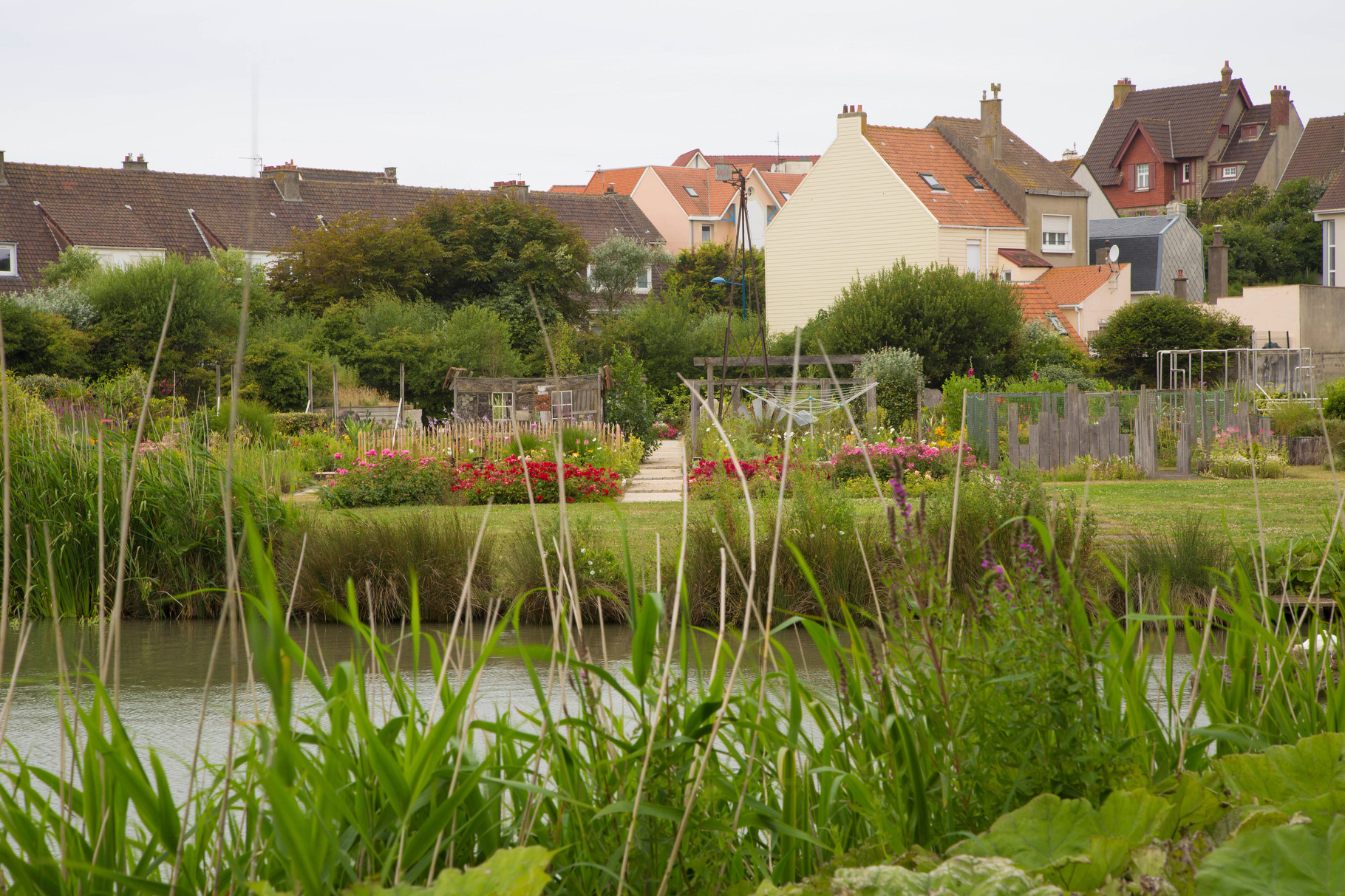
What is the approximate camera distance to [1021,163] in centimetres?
3127

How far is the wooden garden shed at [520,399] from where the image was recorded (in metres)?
18.5

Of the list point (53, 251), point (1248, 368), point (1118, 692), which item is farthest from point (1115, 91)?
point (1118, 692)

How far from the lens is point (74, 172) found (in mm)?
33312

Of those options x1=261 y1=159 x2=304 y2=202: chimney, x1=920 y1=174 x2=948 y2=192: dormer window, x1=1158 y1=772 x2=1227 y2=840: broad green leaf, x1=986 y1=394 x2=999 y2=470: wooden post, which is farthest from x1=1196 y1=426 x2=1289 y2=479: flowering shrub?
x1=261 y1=159 x2=304 y2=202: chimney

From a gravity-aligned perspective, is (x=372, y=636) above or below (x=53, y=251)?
below

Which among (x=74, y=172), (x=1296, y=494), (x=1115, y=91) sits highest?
(x=1115, y=91)

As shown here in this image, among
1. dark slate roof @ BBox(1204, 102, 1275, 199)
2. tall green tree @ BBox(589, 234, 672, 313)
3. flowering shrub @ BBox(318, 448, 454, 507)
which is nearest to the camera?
flowering shrub @ BBox(318, 448, 454, 507)

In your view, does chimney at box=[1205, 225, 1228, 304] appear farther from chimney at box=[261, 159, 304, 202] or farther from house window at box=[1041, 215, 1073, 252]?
chimney at box=[261, 159, 304, 202]

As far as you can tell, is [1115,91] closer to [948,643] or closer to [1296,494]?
[1296,494]

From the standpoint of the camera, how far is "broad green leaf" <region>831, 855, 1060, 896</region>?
4.62ft

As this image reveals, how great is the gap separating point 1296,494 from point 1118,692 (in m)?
10.8

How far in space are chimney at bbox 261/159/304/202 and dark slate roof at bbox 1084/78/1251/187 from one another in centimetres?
3194

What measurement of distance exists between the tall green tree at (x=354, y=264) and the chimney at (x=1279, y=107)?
36.5m

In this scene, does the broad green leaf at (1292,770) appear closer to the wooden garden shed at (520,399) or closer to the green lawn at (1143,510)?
the green lawn at (1143,510)
